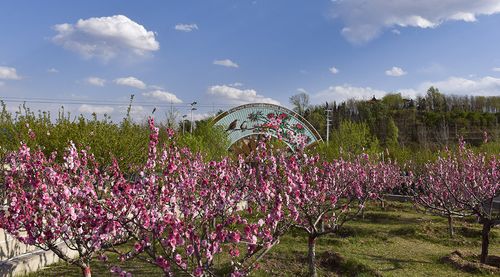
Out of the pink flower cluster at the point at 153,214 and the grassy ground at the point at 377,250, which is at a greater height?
the pink flower cluster at the point at 153,214

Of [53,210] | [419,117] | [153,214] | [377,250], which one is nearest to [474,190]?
[377,250]

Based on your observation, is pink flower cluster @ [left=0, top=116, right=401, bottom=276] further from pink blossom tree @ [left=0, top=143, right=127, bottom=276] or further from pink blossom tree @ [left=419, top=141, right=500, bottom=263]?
pink blossom tree @ [left=419, top=141, right=500, bottom=263]

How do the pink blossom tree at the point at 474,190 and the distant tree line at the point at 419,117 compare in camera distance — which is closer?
the pink blossom tree at the point at 474,190

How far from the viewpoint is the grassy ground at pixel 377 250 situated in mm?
11930

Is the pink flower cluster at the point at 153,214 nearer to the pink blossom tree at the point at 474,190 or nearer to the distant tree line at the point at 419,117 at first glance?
the pink blossom tree at the point at 474,190

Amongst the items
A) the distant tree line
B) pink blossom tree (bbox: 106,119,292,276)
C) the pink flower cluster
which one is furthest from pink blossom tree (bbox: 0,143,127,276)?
the distant tree line

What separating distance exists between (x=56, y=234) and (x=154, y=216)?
120 inches

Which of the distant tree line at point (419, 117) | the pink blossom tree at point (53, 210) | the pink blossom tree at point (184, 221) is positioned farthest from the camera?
the distant tree line at point (419, 117)

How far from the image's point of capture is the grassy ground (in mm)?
11930

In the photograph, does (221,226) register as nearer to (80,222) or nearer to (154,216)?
(154,216)

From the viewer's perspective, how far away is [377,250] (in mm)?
15289

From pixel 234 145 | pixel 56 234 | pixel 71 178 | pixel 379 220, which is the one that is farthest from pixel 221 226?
pixel 234 145

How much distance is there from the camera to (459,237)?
18016 mm

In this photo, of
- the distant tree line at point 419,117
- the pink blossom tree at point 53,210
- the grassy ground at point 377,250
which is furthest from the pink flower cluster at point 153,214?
the distant tree line at point 419,117
